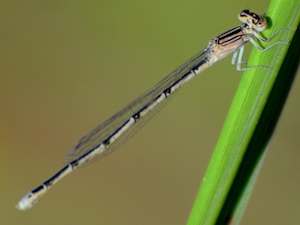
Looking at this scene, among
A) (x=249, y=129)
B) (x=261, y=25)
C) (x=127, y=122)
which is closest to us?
(x=249, y=129)

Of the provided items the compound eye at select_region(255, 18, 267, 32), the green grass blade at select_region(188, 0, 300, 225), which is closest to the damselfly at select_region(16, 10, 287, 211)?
the compound eye at select_region(255, 18, 267, 32)

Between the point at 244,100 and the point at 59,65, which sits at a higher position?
the point at 59,65

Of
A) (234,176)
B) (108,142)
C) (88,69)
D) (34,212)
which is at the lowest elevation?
(234,176)

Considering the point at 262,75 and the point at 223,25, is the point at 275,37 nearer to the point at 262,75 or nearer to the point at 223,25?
the point at 262,75

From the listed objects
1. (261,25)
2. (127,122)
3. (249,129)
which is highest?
(127,122)

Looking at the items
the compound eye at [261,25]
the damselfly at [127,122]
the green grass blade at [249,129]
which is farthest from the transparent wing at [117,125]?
the green grass blade at [249,129]

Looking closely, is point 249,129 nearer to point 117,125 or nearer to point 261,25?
point 261,25

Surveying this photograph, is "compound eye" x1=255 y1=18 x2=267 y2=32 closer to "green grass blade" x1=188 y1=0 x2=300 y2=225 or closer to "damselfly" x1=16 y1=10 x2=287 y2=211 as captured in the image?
"green grass blade" x1=188 y1=0 x2=300 y2=225

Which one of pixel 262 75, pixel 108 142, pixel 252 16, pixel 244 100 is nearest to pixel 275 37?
pixel 262 75

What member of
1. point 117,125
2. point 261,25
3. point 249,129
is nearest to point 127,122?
point 117,125
